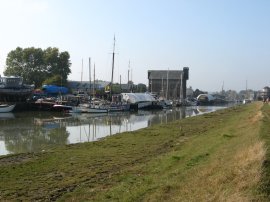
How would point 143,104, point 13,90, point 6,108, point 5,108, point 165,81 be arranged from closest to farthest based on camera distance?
point 5,108, point 6,108, point 13,90, point 143,104, point 165,81

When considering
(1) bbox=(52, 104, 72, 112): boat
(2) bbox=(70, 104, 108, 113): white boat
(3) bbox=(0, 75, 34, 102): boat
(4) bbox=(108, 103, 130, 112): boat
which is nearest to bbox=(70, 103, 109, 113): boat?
(2) bbox=(70, 104, 108, 113): white boat

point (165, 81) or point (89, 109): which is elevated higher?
point (165, 81)

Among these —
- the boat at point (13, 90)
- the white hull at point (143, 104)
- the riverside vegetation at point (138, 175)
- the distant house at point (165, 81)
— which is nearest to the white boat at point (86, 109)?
the boat at point (13, 90)

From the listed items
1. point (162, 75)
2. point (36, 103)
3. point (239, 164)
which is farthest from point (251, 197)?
point (162, 75)

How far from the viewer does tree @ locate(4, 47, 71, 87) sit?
114875 millimetres

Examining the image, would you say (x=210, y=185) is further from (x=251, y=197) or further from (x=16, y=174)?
(x=16, y=174)

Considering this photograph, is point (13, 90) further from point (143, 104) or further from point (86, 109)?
point (143, 104)

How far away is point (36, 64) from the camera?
383ft

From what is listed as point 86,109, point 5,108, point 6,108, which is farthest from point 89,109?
point 5,108

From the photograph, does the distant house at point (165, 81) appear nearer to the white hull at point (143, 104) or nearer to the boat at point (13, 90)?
the white hull at point (143, 104)

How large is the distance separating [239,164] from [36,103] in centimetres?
6613

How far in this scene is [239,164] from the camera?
35.9 ft

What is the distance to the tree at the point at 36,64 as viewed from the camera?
114875mm

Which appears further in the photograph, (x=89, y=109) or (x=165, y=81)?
(x=165, y=81)
